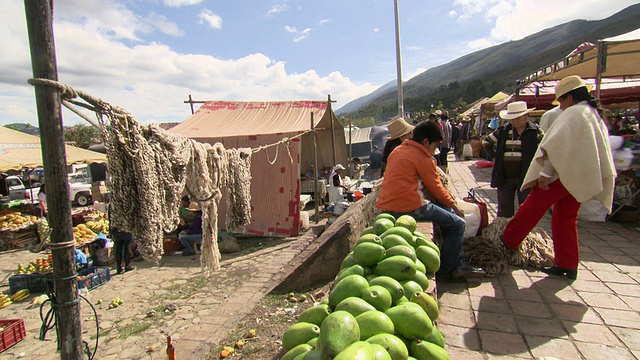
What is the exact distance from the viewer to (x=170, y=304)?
5031 millimetres

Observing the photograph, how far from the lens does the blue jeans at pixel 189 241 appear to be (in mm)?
7508

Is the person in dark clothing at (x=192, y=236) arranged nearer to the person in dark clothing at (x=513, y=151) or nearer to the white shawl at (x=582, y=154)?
the person in dark clothing at (x=513, y=151)

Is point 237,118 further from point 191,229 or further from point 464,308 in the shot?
point 464,308

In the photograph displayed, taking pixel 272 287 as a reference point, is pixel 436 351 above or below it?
above

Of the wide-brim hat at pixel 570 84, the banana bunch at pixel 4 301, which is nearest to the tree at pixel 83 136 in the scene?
the banana bunch at pixel 4 301

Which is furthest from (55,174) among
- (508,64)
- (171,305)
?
(508,64)

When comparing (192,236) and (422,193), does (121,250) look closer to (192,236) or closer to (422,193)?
(192,236)

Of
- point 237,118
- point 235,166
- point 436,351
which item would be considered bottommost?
point 436,351

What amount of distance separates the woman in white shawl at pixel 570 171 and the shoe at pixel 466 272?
29.8 inches

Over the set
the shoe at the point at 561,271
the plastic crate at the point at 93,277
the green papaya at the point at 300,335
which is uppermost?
the green papaya at the point at 300,335

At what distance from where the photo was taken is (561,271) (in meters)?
3.36

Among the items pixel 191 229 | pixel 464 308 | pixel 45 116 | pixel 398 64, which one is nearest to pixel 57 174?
pixel 45 116

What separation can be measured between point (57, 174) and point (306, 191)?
980 centimetres

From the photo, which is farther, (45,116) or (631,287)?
(631,287)
